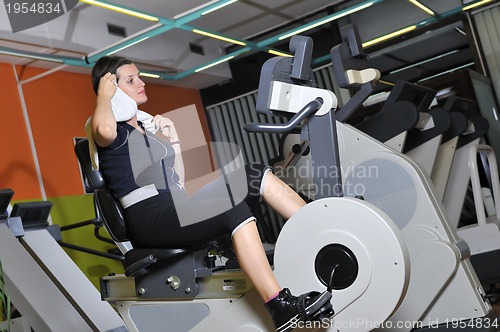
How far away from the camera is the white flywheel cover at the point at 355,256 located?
1.98m

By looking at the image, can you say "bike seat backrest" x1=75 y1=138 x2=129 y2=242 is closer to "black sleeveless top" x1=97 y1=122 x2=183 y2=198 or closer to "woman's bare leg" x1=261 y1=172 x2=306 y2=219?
"black sleeveless top" x1=97 y1=122 x2=183 y2=198

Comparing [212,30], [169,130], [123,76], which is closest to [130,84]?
[123,76]

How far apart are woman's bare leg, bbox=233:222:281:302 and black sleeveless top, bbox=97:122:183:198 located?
0.33 m

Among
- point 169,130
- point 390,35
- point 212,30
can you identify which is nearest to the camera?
point 169,130

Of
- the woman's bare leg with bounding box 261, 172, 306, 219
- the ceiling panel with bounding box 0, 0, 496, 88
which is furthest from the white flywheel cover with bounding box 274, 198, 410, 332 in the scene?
the ceiling panel with bounding box 0, 0, 496, 88

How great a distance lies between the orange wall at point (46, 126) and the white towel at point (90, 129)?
2419mm

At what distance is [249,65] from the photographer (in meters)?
7.10

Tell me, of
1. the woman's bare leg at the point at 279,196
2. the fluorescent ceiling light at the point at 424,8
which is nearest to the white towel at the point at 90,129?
the woman's bare leg at the point at 279,196

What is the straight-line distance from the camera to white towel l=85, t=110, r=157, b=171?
2.18m

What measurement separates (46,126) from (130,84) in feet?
9.36

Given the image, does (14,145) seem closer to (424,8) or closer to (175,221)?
(175,221)

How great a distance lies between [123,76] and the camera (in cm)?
225

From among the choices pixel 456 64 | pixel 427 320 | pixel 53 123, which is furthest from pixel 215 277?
pixel 456 64

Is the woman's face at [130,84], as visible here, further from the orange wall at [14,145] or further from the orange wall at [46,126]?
the orange wall at [14,145]
